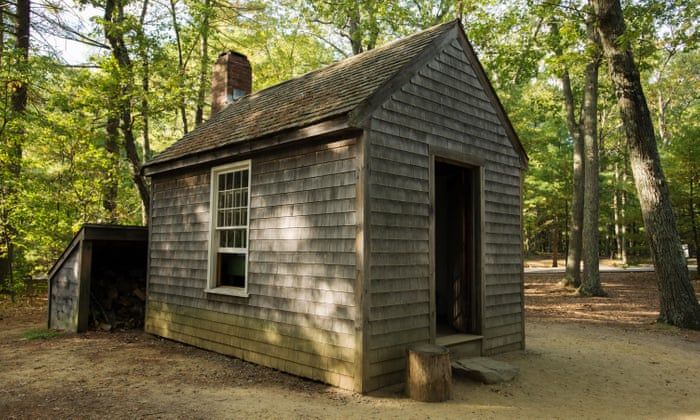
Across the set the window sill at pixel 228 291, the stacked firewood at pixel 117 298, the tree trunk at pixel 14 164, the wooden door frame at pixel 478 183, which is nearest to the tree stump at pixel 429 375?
the wooden door frame at pixel 478 183

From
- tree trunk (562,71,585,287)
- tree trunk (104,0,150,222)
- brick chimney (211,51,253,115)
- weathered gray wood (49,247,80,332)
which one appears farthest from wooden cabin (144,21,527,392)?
tree trunk (562,71,585,287)

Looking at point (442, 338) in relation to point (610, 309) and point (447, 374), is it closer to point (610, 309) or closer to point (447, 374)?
point (447, 374)

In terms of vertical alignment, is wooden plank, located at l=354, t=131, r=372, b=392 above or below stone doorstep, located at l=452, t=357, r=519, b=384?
above

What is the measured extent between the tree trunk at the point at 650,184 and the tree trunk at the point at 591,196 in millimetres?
4900

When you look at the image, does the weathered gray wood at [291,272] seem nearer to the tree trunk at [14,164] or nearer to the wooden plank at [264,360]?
the wooden plank at [264,360]

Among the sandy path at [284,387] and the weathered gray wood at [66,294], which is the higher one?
the weathered gray wood at [66,294]

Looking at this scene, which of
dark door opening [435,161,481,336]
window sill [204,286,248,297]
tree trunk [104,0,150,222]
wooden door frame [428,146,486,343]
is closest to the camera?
wooden door frame [428,146,486,343]

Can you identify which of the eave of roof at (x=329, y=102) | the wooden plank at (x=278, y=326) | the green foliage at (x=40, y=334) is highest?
the eave of roof at (x=329, y=102)

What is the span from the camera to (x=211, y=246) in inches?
303

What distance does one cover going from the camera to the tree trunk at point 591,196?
14.8 meters

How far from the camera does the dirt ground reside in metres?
4.75

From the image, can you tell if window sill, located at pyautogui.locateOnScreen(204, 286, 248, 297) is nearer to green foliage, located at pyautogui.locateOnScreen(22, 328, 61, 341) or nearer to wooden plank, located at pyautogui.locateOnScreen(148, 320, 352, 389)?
wooden plank, located at pyautogui.locateOnScreen(148, 320, 352, 389)

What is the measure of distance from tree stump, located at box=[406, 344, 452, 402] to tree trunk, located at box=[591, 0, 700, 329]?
7.38 m

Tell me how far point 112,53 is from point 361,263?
14.3 metres
